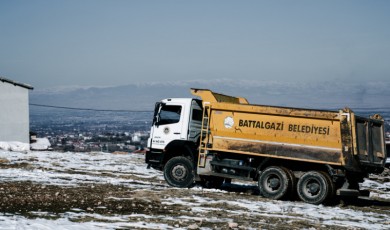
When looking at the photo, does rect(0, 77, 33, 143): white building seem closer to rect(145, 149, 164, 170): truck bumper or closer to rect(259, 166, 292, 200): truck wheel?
rect(145, 149, 164, 170): truck bumper

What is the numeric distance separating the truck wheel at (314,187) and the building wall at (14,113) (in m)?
27.5

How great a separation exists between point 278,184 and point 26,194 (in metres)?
7.69

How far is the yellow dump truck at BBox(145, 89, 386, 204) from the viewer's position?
16750 millimetres

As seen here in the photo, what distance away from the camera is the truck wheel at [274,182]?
56.5ft

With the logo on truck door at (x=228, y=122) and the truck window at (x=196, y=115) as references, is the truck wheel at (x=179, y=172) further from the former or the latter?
the logo on truck door at (x=228, y=122)

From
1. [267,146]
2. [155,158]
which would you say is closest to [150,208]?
[267,146]

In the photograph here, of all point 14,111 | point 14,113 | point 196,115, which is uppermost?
point 14,111

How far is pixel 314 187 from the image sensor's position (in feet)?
55.5

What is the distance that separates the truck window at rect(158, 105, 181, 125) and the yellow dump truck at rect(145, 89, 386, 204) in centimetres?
4

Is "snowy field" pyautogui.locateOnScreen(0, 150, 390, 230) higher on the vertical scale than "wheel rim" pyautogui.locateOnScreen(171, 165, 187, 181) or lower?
lower

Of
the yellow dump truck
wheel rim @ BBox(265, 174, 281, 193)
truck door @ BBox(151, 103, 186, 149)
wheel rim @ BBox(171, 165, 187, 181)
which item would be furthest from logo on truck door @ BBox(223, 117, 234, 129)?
wheel rim @ BBox(171, 165, 187, 181)

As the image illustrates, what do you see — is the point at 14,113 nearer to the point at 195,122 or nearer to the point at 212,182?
the point at 212,182

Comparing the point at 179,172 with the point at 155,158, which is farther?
the point at 155,158

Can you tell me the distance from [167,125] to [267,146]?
3.94 m
